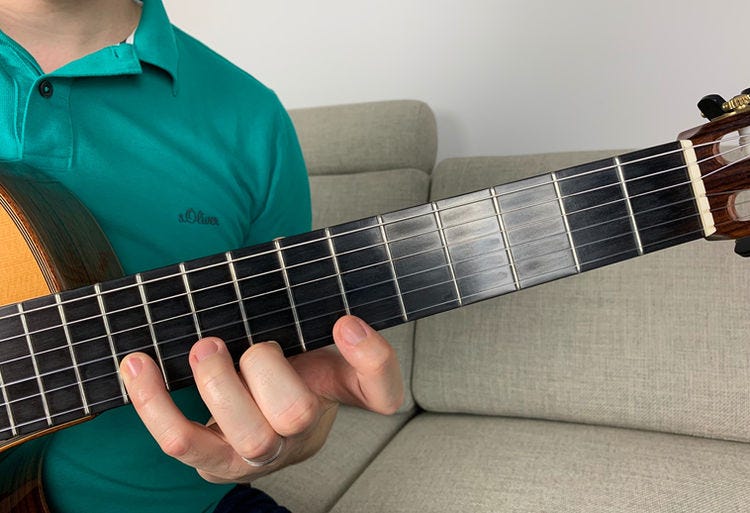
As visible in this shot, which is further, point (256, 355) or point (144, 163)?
point (144, 163)

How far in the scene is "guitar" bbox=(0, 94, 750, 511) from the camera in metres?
0.65

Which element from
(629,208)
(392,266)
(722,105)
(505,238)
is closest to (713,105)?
(722,105)

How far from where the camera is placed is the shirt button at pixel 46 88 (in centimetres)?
73

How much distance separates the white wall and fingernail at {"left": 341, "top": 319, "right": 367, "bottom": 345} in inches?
43.0

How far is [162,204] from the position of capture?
81cm

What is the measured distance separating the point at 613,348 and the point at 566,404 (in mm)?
138

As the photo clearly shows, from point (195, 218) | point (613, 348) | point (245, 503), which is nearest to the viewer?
point (195, 218)

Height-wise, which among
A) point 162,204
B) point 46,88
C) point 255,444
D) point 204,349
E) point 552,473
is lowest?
point 552,473

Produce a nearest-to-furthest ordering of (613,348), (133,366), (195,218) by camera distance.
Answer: (133,366) → (195,218) → (613,348)

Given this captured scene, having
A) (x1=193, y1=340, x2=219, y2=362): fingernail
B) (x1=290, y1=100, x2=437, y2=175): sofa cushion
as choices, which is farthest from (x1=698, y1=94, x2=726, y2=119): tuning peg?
(x1=290, y1=100, x2=437, y2=175): sofa cushion

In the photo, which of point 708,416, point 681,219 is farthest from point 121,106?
point 708,416

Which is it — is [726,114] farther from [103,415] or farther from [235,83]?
[103,415]

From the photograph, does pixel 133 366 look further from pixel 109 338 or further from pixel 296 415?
pixel 296 415

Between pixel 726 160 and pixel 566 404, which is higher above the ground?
pixel 726 160
